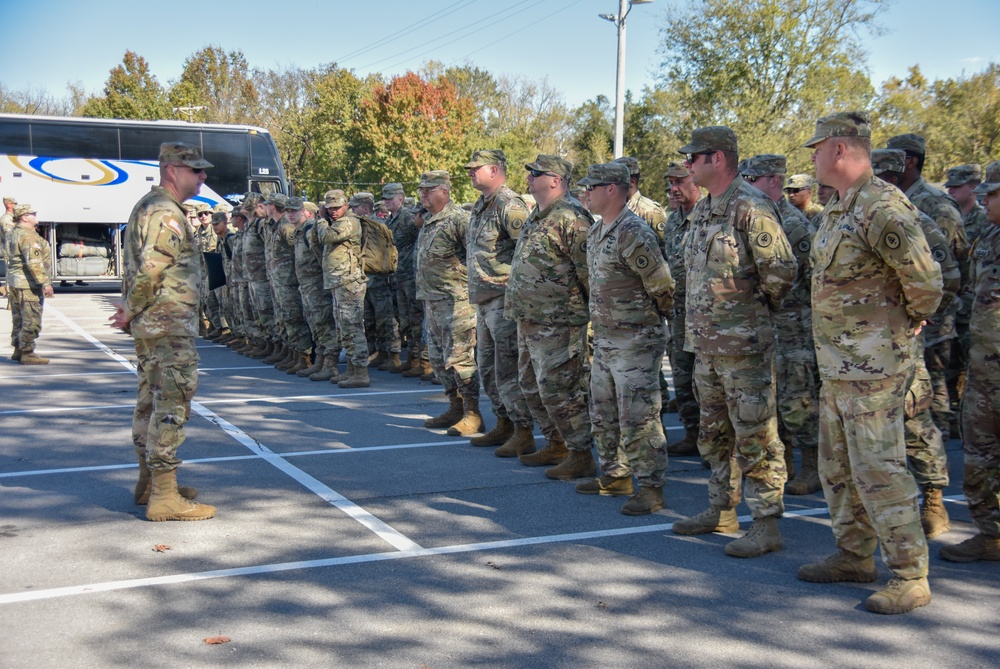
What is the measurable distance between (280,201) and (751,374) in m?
8.42

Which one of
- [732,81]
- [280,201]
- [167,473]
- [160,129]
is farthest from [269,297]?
[732,81]

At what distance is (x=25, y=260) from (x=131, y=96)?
38.0m

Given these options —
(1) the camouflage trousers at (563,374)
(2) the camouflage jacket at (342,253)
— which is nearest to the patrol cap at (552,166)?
(1) the camouflage trousers at (563,374)

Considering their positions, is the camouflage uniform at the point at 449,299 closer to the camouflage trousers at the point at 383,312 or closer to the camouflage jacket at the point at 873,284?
the camouflage trousers at the point at 383,312

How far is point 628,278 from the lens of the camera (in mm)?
5855

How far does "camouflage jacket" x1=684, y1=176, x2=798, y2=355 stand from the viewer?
4.99 meters

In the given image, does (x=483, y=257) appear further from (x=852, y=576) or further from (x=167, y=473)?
(x=852, y=576)

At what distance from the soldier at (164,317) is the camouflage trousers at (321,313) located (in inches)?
216

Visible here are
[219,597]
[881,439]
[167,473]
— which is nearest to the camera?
[881,439]

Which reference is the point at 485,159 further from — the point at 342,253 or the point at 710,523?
the point at 342,253

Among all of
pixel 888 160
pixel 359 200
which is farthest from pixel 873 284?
pixel 359 200

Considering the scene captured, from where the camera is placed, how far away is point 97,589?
4672mm

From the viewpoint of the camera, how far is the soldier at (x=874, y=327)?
4188 millimetres

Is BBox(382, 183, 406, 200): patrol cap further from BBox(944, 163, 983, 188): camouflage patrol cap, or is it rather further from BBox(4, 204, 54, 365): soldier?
BBox(944, 163, 983, 188): camouflage patrol cap
